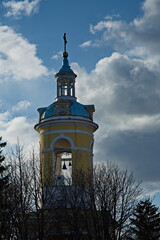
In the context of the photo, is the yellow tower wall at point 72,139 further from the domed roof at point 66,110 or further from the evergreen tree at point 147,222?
the evergreen tree at point 147,222

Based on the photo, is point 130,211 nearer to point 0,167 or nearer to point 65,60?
point 0,167

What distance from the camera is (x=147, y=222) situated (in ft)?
117

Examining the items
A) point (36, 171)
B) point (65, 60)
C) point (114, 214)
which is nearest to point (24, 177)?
point (36, 171)

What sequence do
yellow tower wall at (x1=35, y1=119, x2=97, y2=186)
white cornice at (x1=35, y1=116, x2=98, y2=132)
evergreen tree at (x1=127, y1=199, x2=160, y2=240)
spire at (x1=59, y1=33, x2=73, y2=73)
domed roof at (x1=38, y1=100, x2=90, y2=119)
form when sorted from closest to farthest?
1. yellow tower wall at (x1=35, y1=119, x2=97, y2=186)
2. white cornice at (x1=35, y1=116, x2=98, y2=132)
3. domed roof at (x1=38, y1=100, x2=90, y2=119)
4. spire at (x1=59, y1=33, x2=73, y2=73)
5. evergreen tree at (x1=127, y1=199, x2=160, y2=240)

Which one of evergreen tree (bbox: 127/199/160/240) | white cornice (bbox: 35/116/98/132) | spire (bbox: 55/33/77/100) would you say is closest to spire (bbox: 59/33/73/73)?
spire (bbox: 55/33/77/100)

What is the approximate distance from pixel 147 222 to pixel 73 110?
1264 cm

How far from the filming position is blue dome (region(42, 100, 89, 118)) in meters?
27.8

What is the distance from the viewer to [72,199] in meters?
23.2

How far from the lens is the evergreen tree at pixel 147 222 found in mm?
33544

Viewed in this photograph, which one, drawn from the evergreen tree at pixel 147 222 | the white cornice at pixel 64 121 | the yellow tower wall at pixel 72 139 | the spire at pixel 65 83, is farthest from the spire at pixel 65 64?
the evergreen tree at pixel 147 222

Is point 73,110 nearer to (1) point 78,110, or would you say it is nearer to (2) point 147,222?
(1) point 78,110

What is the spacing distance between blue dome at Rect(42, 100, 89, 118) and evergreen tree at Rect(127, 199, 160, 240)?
8639 millimetres

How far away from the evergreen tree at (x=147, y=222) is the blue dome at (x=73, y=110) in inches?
340

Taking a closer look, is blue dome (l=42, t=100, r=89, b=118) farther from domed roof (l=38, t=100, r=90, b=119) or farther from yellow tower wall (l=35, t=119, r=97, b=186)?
yellow tower wall (l=35, t=119, r=97, b=186)
